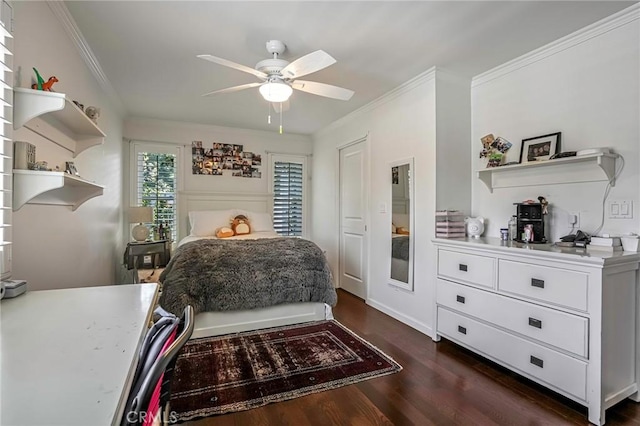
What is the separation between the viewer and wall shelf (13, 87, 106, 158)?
53.3 inches

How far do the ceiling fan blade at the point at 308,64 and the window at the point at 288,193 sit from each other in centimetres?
306

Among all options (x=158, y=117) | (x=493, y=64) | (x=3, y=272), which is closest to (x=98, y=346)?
(x=3, y=272)

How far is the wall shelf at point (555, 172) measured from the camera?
2.15 m

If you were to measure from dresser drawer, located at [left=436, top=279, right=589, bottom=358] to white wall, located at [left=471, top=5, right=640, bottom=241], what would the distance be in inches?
30.0

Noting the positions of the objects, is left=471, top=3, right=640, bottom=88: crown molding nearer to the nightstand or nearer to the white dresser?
the white dresser

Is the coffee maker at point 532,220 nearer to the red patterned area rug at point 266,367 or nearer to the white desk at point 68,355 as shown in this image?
the red patterned area rug at point 266,367

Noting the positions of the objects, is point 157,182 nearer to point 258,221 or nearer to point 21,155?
point 258,221

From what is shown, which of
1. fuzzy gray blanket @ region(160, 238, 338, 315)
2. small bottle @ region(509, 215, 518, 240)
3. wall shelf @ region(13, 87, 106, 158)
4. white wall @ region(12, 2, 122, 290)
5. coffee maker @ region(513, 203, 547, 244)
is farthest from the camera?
fuzzy gray blanket @ region(160, 238, 338, 315)

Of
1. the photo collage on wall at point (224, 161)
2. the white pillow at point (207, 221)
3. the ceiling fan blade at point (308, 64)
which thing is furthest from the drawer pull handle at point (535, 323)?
the photo collage on wall at point (224, 161)

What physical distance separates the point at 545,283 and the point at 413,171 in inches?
61.9

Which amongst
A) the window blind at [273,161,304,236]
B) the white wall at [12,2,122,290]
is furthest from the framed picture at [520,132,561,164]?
the window blind at [273,161,304,236]

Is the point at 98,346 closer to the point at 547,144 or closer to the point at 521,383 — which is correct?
the point at 521,383

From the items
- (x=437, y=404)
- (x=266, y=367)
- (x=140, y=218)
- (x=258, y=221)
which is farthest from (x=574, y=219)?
(x=140, y=218)

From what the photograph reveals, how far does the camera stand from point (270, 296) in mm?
3072
